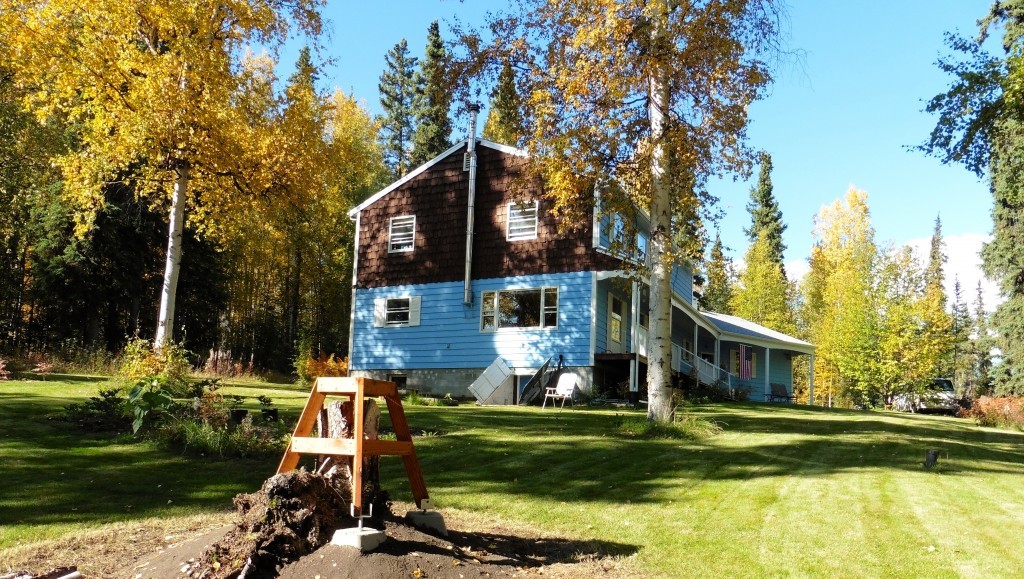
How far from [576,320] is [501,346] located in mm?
2380

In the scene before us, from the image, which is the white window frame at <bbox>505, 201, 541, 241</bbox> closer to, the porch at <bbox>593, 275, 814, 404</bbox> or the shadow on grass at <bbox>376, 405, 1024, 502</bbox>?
the porch at <bbox>593, 275, 814, 404</bbox>

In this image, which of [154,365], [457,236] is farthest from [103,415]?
[457,236]

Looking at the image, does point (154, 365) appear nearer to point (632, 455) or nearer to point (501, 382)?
point (632, 455)

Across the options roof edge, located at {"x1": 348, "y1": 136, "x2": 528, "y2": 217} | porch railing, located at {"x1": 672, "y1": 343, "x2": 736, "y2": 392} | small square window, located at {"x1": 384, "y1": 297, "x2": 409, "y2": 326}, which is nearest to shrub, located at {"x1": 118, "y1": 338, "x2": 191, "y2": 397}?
small square window, located at {"x1": 384, "y1": 297, "x2": 409, "y2": 326}

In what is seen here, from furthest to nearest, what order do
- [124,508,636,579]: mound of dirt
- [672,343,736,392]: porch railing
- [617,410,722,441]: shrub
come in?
[672,343,736,392]: porch railing < [617,410,722,441]: shrub < [124,508,636,579]: mound of dirt

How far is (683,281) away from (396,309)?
12.3m

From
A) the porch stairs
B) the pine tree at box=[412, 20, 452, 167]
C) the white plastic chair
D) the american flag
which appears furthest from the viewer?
the pine tree at box=[412, 20, 452, 167]

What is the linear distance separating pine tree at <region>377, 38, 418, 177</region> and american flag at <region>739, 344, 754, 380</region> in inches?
918

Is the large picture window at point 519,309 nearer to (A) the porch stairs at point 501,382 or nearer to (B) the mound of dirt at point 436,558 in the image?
(A) the porch stairs at point 501,382

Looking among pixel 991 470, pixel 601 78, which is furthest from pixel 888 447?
pixel 601 78

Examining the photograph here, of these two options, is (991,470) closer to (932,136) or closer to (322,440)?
(932,136)

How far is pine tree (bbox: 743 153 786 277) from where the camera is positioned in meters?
52.7

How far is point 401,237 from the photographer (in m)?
23.1

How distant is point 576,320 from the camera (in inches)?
784
